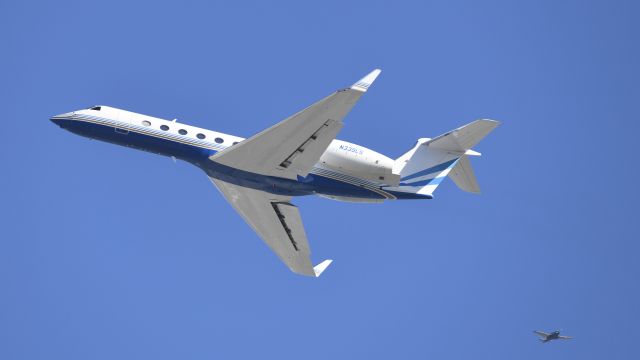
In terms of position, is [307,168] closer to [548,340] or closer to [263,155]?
[263,155]

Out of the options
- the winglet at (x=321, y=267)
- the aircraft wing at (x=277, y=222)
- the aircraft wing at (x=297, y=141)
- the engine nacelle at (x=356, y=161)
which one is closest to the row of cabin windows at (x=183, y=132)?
the aircraft wing at (x=297, y=141)

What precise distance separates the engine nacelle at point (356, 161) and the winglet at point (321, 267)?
5.72m

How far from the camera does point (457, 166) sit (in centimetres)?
2955

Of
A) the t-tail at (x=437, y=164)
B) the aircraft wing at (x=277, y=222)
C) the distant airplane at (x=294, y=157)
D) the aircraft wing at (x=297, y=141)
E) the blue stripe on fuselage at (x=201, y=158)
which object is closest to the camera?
the aircraft wing at (x=297, y=141)

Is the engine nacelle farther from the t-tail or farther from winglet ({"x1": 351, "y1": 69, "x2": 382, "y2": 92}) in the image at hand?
winglet ({"x1": 351, "y1": 69, "x2": 382, "y2": 92})

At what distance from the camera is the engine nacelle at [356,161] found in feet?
90.7

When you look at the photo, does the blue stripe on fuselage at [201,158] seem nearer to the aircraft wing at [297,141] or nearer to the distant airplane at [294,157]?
the distant airplane at [294,157]

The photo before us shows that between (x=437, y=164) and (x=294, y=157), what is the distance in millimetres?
5395

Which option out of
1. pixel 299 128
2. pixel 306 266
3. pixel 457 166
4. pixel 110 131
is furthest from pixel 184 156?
pixel 457 166

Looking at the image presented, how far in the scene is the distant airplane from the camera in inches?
1053

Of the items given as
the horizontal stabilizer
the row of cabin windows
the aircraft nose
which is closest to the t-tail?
the horizontal stabilizer

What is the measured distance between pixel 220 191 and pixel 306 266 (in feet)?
14.4

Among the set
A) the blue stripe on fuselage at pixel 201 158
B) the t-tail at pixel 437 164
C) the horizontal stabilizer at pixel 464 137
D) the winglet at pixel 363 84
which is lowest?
the blue stripe on fuselage at pixel 201 158

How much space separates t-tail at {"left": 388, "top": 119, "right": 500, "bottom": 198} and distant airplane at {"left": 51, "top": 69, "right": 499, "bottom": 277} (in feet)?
0.11
